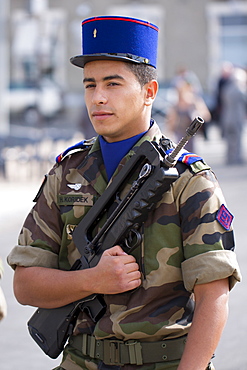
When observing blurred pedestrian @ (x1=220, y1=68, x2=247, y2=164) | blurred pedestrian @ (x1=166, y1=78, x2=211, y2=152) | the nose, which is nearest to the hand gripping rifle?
the nose

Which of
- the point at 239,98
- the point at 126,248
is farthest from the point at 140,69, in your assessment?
the point at 239,98

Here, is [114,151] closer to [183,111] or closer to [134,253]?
[134,253]

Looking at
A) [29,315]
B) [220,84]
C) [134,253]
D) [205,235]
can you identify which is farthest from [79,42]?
[205,235]

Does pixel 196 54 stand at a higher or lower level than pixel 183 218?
lower

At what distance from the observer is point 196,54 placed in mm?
32312

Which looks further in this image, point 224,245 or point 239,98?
point 239,98

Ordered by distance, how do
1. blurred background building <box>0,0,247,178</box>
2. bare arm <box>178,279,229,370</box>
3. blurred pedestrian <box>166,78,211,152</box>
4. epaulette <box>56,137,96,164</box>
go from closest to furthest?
bare arm <box>178,279,229,370</box>
epaulette <box>56,137,96,164</box>
blurred pedestrian <box>166,78,211,152</box>
blurred background building <box>0,0,247,178</box>

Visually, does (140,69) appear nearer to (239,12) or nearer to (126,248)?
(126,248)

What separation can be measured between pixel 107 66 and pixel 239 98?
1339cm

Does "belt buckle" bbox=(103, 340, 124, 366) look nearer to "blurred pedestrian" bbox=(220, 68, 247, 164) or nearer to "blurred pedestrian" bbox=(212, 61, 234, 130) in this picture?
"blurred pedestrian" bbox=(220, 68, 247, 164)

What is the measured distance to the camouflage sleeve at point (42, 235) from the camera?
263 cm

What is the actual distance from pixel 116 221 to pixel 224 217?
0.34 meters

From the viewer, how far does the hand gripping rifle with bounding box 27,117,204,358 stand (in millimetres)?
2402

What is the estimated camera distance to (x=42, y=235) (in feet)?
8.73
